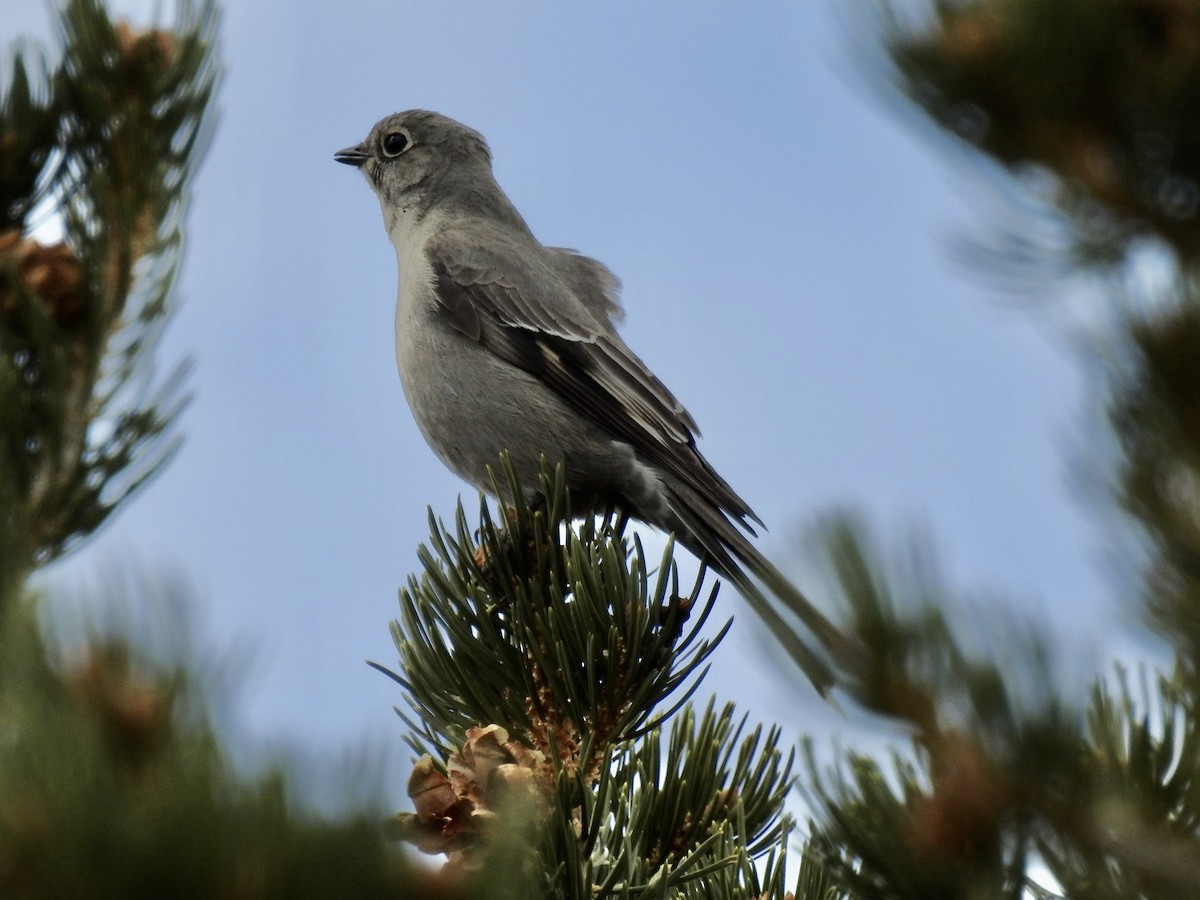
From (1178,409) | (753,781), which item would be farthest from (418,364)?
(1178,409)

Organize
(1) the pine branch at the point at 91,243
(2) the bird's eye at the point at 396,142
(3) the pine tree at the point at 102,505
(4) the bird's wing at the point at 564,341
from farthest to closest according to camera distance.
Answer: (2) the bird's eye at the point at 396,142
(4) the bird's wing at the point at 564,341
(1) the pine branch at the point at 91,243
(3) the pine tree at the point at 102,505

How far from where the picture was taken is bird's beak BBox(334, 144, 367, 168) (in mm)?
7211

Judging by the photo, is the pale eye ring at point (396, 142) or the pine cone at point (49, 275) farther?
the pale eye ring at point (396, 142)

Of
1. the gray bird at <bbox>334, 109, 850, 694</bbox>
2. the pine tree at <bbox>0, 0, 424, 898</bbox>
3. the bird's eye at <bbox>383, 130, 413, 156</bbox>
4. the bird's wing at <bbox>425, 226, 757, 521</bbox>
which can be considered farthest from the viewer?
the bird's eye at <bbox>383, 130, 413, 156</bbox>

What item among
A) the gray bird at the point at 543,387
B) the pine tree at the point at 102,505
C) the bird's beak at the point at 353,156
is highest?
the bird's beak at the point at 353,156

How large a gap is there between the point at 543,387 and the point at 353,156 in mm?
2571

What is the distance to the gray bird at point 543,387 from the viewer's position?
4859 mm

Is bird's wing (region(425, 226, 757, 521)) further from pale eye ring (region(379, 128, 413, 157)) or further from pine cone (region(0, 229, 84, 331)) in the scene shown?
pine cone (region(0, 229, 84, 331))

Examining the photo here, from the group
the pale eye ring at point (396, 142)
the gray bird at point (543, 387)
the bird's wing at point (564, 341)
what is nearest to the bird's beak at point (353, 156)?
the pale eye ring at point (396, 142)

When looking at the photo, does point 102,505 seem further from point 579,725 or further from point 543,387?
point 543,387

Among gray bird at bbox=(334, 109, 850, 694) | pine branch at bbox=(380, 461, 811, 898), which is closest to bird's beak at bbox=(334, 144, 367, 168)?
gray bird at bbox=(334, 109, 850, 694)

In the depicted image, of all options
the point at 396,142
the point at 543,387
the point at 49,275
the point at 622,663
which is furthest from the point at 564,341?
the point at 49,275

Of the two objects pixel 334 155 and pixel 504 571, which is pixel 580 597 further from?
pixel 334 155

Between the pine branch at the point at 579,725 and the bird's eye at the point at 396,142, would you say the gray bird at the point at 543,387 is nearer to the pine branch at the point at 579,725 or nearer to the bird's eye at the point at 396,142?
the bird's eye at the point at 396,142
